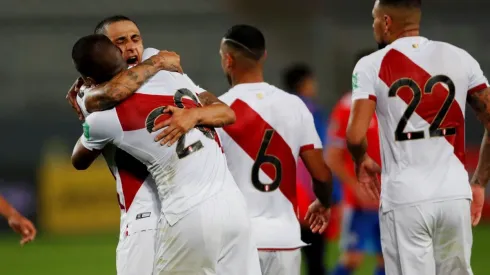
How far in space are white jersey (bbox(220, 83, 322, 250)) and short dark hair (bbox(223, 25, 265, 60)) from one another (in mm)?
280

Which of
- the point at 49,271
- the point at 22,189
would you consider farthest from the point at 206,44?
the point at 49,271

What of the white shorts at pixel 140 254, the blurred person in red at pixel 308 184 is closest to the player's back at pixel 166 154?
the white shorts at pixel 140 254

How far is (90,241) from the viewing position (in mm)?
15008

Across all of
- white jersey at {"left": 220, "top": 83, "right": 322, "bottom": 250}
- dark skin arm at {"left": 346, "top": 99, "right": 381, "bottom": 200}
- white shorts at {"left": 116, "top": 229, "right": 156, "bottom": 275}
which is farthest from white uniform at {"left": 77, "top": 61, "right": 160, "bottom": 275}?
dark skin arm at {"left": 346, "top": 99, "right": 381, "bottom": 200}

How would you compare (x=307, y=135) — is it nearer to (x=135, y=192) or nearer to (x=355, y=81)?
(x=355, y=81)

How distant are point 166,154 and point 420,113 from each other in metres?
1.58

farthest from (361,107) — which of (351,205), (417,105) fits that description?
(351,205)

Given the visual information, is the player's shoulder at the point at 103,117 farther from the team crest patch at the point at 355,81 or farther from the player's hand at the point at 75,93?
the team crest patch at the point at 355,81

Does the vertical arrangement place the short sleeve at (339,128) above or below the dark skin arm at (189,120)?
below

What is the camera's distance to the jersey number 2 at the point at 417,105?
5719 millimetres

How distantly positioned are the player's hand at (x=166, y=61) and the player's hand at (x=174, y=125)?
297mm

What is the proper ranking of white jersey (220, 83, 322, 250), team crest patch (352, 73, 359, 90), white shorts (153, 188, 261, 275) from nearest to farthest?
1. white shorts (153, 188, 261, 275)
2. team crest patch (352, 73, 359, 90)
3. white jersey (220, 83, 322, 250)

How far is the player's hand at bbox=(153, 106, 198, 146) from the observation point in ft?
16.8

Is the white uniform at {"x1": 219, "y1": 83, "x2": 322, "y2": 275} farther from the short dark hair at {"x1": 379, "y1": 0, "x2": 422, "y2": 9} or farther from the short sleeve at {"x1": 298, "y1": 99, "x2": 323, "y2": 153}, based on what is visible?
the short dark hair at {"x1": 379, "y1": 0, "x2": 422, "y2": 9}
